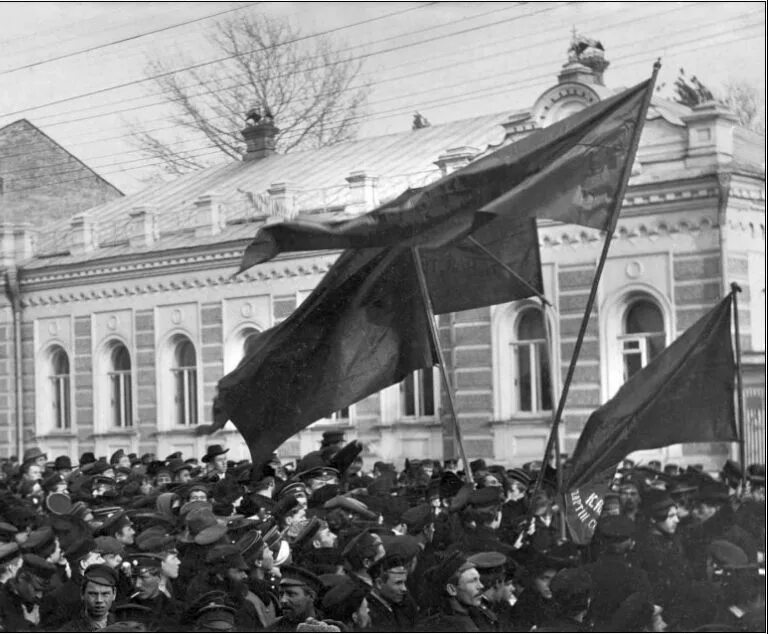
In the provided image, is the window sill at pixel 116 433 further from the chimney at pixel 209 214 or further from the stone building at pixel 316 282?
the chimney at pixel 209 214

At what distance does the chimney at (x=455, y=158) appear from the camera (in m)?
10.3

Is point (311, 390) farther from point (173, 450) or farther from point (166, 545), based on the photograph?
point (173, 450)

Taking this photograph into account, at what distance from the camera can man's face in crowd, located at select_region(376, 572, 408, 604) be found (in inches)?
274

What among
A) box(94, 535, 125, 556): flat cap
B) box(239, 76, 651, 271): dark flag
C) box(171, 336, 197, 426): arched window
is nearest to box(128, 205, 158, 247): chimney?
box(171, 336, 197, 426): arched window

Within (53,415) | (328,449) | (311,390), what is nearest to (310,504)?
(311,390)

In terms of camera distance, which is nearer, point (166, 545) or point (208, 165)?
point (166, 545)

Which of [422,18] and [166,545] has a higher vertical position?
[422,18]

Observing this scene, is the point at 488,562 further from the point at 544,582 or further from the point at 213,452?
the point at 213,452

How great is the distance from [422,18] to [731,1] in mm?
1891

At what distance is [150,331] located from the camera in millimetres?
11438

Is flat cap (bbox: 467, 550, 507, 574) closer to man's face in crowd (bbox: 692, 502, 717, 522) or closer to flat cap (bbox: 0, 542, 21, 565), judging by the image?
man's face in crowd (bbox: 692, 502, 717, 522)

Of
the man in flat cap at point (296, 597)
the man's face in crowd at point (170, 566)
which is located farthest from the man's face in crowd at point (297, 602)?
the man's face in crowd at point (170, 566)

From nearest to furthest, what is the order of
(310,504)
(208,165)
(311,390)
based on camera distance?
(311,390), (310,504), (208,165)

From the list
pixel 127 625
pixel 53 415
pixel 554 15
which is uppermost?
pixel 554 15
